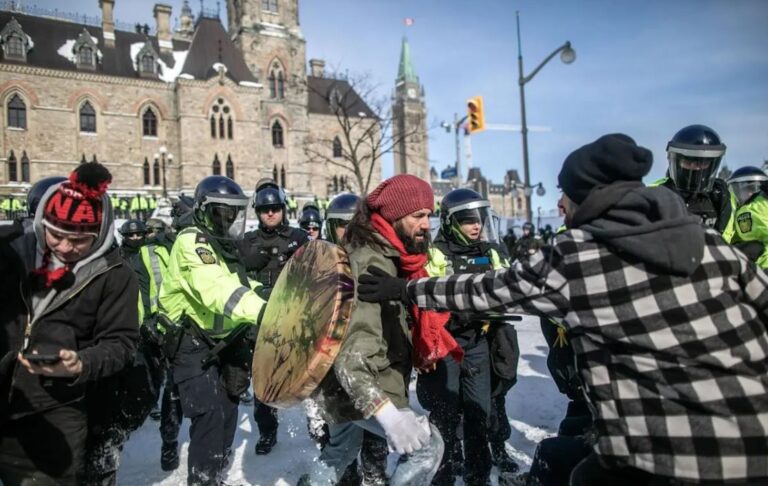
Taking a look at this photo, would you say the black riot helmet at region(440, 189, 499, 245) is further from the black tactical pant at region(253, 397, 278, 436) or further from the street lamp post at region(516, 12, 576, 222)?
the street lamp post at region(516, 12, 576, 222)

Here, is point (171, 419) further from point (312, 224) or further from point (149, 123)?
point (149, 123)

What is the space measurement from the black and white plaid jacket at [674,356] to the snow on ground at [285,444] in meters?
2.33

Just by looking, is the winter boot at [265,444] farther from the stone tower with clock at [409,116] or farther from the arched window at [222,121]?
the stone tower with clock at [409,116]

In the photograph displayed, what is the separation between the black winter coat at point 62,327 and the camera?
2328mm

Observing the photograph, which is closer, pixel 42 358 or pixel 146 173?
pixel 42 358

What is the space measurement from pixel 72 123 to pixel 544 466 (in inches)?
1646

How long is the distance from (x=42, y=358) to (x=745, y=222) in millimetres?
4316

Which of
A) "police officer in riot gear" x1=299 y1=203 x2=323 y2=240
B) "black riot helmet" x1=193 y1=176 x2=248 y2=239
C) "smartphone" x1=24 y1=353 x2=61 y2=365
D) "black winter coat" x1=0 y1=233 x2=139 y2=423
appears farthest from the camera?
"police officer in riot gear" x1=299 y1=203 x2=323 y2=240

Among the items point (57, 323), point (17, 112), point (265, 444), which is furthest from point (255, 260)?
point (17, 112)

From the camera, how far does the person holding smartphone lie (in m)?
2.33

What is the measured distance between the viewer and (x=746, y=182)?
4496mm

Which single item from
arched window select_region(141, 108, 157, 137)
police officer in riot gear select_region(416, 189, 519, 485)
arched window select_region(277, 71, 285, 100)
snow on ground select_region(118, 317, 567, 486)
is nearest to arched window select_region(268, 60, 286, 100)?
arched window select_region(277, 71, 285, 100)

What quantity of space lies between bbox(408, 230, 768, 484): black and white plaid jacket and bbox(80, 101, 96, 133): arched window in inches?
1659

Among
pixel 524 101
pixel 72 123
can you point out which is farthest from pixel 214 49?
pixel 524 101
